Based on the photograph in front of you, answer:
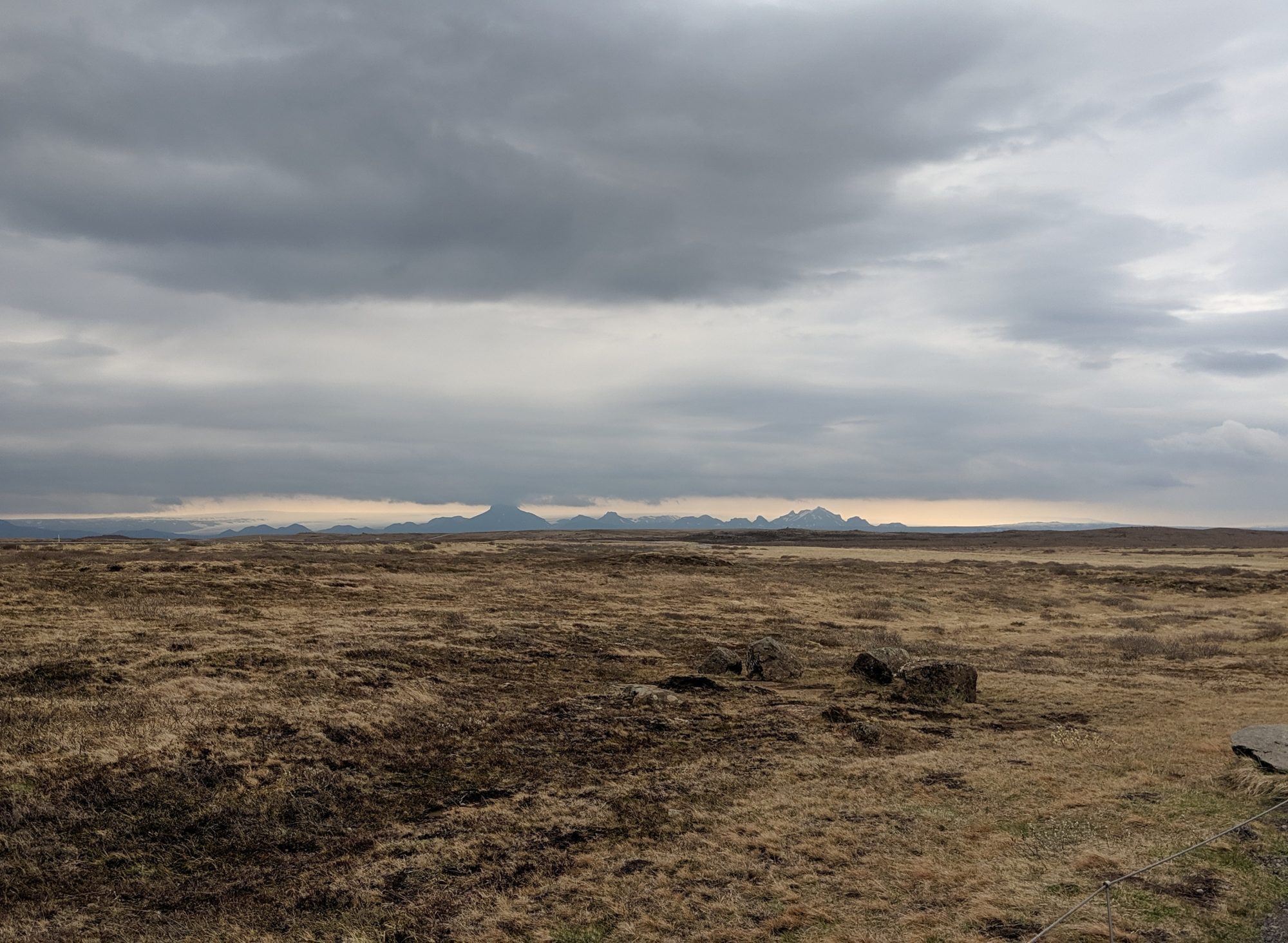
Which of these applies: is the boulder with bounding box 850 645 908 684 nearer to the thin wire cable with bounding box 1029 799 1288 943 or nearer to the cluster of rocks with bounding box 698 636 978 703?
the cluster of rocks with bounding box 698 636 978 703

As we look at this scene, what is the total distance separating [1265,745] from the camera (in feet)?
61.4

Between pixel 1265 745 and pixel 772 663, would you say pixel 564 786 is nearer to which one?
pixel 772 663

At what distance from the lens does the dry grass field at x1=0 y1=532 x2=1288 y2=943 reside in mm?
12711

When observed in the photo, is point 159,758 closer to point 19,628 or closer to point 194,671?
point 194,671

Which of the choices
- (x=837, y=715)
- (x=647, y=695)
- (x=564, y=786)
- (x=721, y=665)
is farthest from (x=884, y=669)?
(x=564, y=786)

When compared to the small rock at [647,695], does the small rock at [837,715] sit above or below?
below

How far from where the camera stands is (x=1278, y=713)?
25.5m

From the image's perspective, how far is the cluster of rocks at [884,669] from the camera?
1088 inches

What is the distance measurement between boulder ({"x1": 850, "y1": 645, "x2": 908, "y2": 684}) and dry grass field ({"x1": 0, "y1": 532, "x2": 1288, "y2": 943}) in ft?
2.77

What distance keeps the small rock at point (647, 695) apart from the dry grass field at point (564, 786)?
0.44 meters

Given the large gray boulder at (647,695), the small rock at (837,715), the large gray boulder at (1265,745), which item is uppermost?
the large gray boulder at (1265,745)

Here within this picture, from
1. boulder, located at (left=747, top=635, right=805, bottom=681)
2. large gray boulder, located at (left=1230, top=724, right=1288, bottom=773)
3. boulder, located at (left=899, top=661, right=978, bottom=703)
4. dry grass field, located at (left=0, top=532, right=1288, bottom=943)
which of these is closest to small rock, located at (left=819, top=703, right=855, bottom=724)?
dry grass field, located at (left=0, top=532, right=1288, bottom=943)

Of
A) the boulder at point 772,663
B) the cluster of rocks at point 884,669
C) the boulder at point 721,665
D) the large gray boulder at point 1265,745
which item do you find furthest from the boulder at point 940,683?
the large gray boulder at point 1265,745

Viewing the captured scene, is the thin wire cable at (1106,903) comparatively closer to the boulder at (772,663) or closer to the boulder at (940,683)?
the boulder at (940,683)
